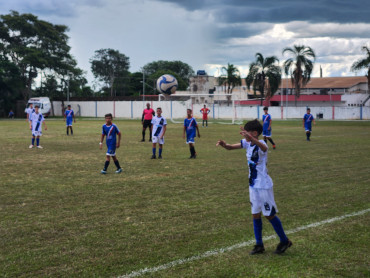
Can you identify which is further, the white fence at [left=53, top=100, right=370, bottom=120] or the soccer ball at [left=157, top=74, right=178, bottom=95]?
the white fence at [left=53, top=100, right=370, bottom=120]

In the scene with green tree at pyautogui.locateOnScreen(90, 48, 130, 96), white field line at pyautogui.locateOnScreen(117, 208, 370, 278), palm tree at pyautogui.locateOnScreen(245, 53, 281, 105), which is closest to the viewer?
white field line at pyautogui.locateOnScreen(117, 208, 370, 278)

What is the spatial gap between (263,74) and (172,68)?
1861 inches

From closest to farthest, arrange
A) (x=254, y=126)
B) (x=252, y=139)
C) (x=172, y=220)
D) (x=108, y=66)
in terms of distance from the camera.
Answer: (x=252, y=139)
(x=254, y=126)
(x=172, y=220)
(x=108, y=66)

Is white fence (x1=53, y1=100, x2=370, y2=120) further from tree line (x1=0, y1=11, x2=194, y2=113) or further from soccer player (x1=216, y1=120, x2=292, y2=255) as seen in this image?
soccer player (x1=216, y1=120, x2=292, y2=255)

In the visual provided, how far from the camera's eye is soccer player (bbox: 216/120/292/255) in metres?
5.42

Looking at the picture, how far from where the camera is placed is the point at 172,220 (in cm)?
714

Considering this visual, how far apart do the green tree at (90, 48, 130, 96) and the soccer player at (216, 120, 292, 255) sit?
95.8 m

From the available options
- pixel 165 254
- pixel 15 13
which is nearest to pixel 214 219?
pixel 165 254

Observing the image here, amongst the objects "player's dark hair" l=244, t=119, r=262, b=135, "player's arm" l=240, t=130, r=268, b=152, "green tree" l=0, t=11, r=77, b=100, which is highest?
"green tree" l=0, t=11, r=77, b=100

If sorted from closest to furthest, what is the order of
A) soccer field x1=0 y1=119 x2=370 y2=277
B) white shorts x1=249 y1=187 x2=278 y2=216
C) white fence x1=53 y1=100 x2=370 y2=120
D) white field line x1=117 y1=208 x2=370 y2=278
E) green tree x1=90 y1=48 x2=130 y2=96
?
white field line x1=117 y1=208 x2=370 y2=278 → soccer field x1=0 y1=119 x2=370 y2=277 → white shorts x1=249 y1=187 x2=278 y2=216 → white fence x1=53 y1=100 x2=370 y2=120 → green tree x1=90 y1=48 x2=130 y2=96

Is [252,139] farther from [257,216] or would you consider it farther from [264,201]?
[257,216]

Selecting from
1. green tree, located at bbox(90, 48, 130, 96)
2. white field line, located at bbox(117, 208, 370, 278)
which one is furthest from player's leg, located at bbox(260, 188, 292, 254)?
green tree, located at bbox(90, 48, 130, 96)

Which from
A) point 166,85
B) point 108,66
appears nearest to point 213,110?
point 166,85

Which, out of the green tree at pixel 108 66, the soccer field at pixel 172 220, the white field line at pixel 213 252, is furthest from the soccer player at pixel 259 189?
the green tree at pixel 108 66
